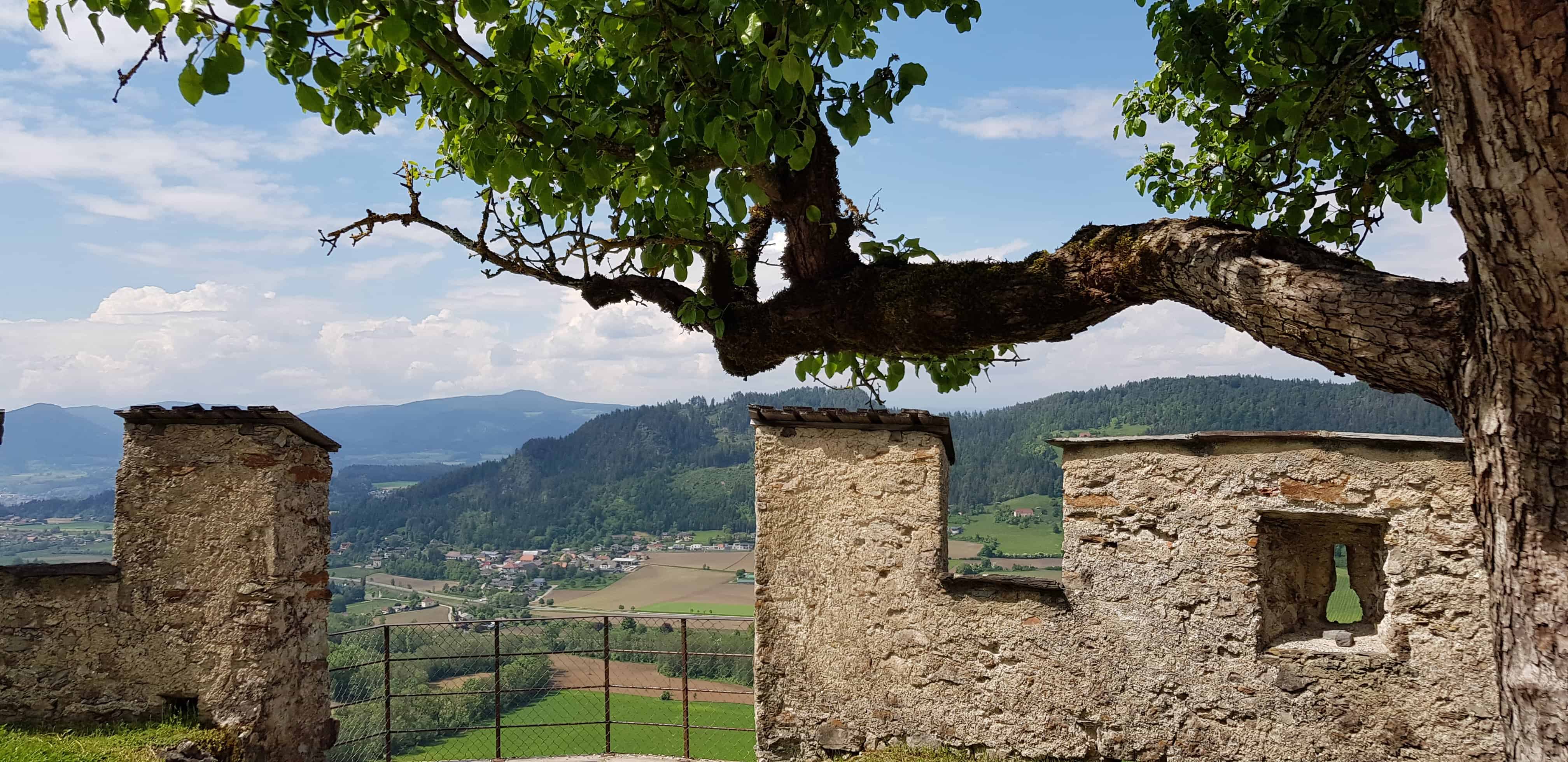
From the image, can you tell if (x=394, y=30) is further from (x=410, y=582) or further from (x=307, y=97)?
(x=410, y=582)

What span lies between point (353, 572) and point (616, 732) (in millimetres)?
32807

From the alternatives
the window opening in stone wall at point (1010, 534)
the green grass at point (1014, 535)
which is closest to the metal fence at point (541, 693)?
the window opening in stone wall at point (1010, 534)

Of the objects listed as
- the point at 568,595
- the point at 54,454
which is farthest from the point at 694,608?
the point at 54,454

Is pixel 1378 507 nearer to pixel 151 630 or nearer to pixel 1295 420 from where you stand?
pixel 151 630

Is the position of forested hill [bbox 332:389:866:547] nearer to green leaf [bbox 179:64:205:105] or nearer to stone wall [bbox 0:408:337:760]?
stone wall [bbox 0:408:337:760]

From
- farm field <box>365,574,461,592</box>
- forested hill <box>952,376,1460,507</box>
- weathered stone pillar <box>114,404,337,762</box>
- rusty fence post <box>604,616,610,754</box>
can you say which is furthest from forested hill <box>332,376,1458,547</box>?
weathered stone pillar <box>114,404,337,762</box>

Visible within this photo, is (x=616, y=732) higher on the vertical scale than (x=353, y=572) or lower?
higher

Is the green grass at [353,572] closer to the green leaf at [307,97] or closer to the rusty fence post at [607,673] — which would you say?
the rusty fence post at [607,673]

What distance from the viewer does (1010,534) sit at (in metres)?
31.7

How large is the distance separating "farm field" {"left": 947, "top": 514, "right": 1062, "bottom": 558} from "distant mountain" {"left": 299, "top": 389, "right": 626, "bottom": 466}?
265 ft

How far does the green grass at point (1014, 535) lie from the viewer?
30.2 m

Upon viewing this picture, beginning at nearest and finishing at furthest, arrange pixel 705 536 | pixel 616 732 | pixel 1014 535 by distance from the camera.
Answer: pixel 616 732 < pixel 1014 535 < pixel 705 536

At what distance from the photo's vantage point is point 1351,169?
4504mm

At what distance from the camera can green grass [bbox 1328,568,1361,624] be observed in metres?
5.67
